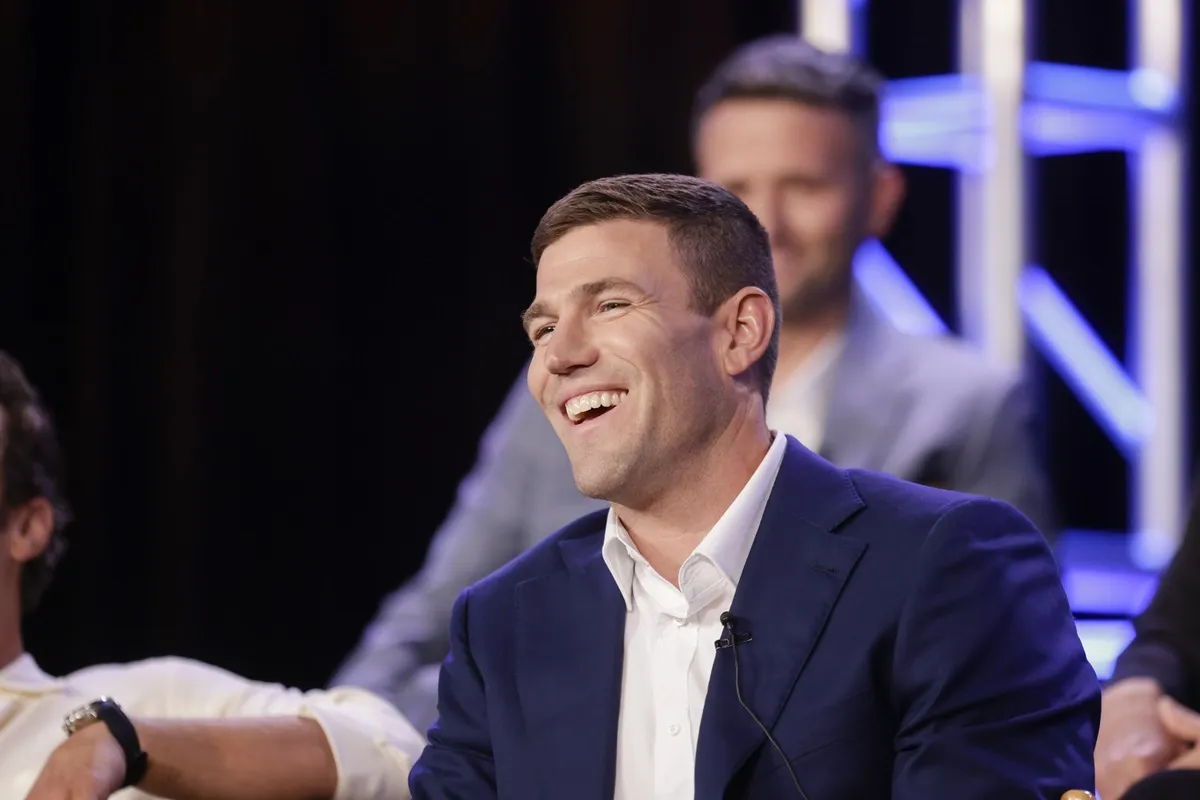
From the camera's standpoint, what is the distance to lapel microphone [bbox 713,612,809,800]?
1.55m

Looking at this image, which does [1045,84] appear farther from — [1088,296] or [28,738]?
[28,738]

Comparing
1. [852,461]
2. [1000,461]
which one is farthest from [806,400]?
[1000,461]

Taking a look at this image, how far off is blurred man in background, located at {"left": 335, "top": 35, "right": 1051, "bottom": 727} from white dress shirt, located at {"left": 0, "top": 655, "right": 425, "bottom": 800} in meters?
0.41

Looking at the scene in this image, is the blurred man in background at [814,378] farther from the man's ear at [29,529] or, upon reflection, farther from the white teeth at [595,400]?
the white teeth at [595,400]

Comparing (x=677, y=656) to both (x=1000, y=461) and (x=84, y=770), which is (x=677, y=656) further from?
(x=1000, y=461)

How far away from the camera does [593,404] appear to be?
5.68 ft

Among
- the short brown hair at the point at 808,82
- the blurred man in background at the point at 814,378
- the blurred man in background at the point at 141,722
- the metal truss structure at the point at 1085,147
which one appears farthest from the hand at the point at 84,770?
the metal truss structure at the point at 1085,147

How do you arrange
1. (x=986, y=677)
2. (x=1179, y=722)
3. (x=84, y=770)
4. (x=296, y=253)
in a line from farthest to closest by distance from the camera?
(x=296, y=253) → (x=1179, y=722) → (x=84, y=770) → (x=986, y=677)

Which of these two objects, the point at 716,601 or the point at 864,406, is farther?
the point at 864,406

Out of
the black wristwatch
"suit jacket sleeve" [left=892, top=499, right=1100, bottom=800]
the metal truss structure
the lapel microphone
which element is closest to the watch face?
the black wristwatch

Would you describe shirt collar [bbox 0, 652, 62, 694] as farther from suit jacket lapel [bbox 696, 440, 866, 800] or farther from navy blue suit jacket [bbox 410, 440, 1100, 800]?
suit jacket lapel [bbox 696, 440, 866, 800]

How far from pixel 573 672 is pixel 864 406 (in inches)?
42.9

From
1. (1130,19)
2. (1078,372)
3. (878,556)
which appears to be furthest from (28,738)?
(1130,19)

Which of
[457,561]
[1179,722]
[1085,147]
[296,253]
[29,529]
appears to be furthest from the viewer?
[296,253]
